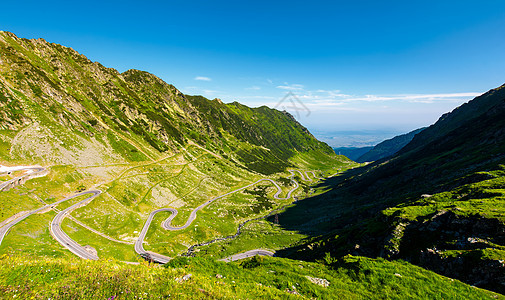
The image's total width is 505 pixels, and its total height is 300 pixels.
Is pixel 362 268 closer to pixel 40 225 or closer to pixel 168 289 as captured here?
pixel 168 289

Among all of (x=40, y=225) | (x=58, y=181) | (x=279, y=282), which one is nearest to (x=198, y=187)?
(x=58, y=181)

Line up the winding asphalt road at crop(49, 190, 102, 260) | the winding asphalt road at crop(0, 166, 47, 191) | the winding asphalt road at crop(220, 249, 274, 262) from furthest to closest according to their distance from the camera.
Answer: the winding asphalt road at crop(0, 166, 47, 191) < the winding asphalt road at crop(220, 249, 274, 262) < the winding asphalt road at crop(49, 190, 102, 260)

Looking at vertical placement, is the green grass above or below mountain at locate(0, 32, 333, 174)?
below

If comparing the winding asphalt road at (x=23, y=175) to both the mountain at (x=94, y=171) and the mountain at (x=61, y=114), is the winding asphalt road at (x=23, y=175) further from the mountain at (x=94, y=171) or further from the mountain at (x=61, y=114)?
the mountain at (x=61, y=114)

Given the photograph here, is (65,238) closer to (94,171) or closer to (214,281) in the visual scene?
(94,171)

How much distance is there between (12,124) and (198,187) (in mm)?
107294

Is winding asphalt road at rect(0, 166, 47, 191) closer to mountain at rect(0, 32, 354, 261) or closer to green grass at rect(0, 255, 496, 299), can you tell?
mountain at rect(0, 32, 354, 261)

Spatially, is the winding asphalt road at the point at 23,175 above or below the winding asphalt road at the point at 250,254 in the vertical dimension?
above

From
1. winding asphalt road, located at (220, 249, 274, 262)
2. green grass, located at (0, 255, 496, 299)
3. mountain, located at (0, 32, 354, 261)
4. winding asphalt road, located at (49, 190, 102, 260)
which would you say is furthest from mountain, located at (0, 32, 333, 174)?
green grass, located at (0, 255, 496, 299)

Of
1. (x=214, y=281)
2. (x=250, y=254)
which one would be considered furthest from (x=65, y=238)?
(x=214, y=281)

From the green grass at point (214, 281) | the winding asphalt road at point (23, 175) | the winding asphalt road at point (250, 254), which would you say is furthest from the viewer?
the winding asphalt road at point (23, 175)

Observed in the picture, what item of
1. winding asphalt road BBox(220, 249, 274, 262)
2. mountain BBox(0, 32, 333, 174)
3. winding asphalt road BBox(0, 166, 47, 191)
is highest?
mountain BBox(0, 32, 333, 174)

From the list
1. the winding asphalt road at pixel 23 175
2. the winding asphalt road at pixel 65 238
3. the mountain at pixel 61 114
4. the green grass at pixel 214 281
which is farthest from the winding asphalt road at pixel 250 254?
the mountain at pixel 61 114

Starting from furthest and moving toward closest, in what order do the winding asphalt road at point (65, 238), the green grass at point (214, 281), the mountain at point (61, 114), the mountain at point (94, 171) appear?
the mountain at point (61, 114) → the mountain at point (94, 171) → the winding asphalt road at point (65, 238) → the green grass at point (214, 281)
